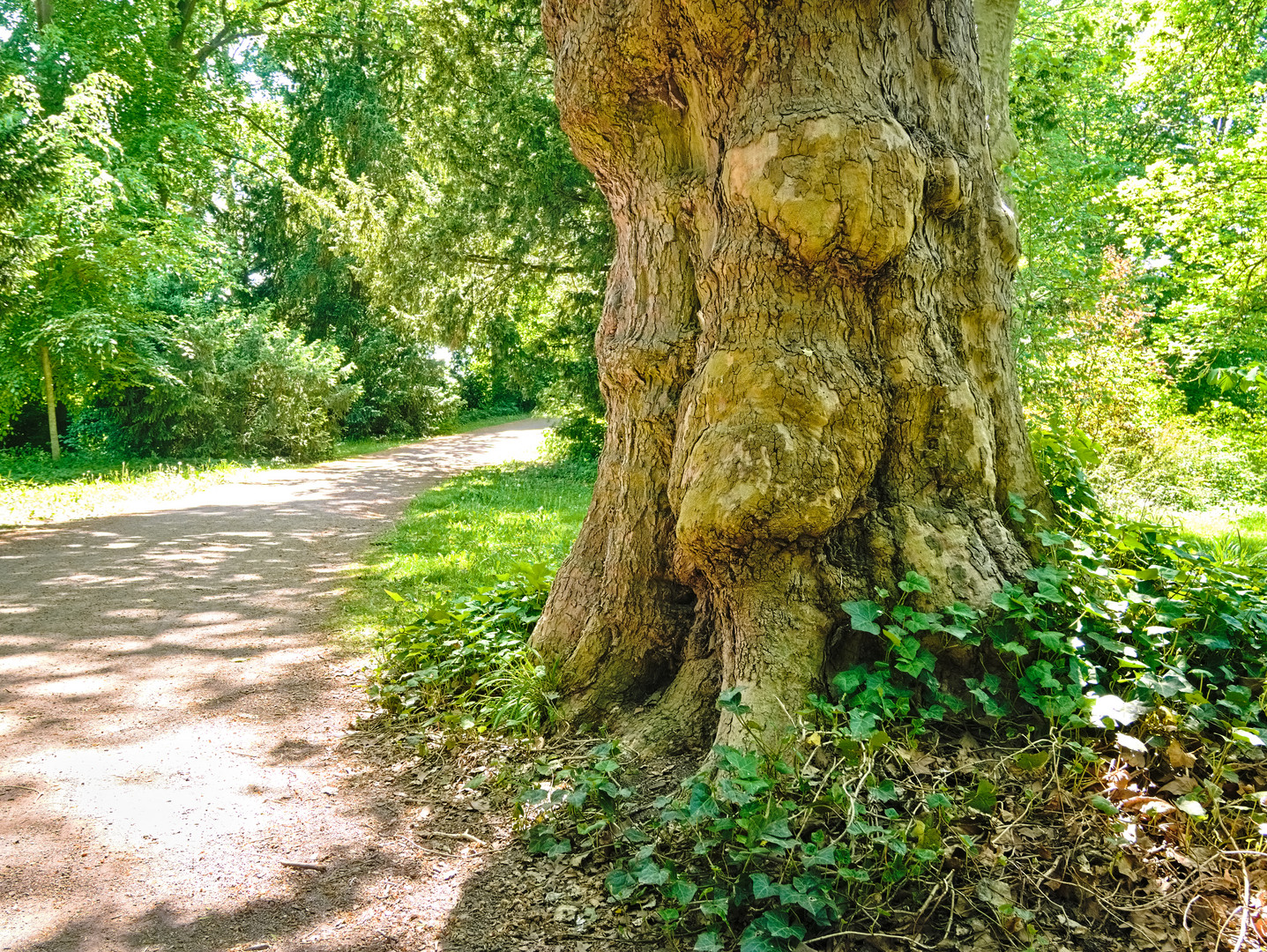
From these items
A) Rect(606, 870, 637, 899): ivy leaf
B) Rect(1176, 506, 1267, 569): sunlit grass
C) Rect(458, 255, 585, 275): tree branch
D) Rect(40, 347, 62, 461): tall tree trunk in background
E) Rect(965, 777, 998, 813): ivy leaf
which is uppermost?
Rect(458, 255, 585, 275): tree branch

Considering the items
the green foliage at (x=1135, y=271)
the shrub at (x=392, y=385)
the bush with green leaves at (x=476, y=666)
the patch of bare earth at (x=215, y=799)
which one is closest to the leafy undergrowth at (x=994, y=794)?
the patch of bare earth at (x=215, y=799)

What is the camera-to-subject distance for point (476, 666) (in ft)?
14.4

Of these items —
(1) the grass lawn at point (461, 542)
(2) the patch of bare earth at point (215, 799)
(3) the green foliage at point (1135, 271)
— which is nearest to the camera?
(2) the patch of bare earth at point (215, 799)

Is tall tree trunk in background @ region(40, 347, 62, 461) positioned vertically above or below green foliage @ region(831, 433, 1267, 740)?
above

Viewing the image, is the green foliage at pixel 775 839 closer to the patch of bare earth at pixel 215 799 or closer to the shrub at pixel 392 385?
the patch of bare earth at pixel 215 799

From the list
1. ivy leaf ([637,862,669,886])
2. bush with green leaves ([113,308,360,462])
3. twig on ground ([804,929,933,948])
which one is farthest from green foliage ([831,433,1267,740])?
bush with green leaves ([113,308,360,462])

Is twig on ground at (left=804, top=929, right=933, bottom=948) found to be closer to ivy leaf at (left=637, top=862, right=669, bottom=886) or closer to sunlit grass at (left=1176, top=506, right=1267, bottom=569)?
ivy leaf at (left=637, top=862, right=669, bottom=886)

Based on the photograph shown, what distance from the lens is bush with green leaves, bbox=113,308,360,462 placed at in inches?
702

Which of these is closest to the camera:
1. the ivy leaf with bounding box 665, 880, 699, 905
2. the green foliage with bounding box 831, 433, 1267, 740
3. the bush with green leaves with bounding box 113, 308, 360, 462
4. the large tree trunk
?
the ivy leaf with bounding box 665, 880, 699, 905

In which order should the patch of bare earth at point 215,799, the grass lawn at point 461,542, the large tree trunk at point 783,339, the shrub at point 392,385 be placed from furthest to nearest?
the shrub at point 392,385 → the grass lawn at point 461,542 → the large tree trunk at point 783,339 → the patch of bare earth at point 215,799

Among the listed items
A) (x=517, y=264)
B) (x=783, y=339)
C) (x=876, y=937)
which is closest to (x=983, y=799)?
(x=876, y=937)

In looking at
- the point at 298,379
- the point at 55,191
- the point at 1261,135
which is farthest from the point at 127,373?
the point at 1261,135

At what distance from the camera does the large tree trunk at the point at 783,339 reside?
10.4ft

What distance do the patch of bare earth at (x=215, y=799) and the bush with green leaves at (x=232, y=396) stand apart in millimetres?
11677
